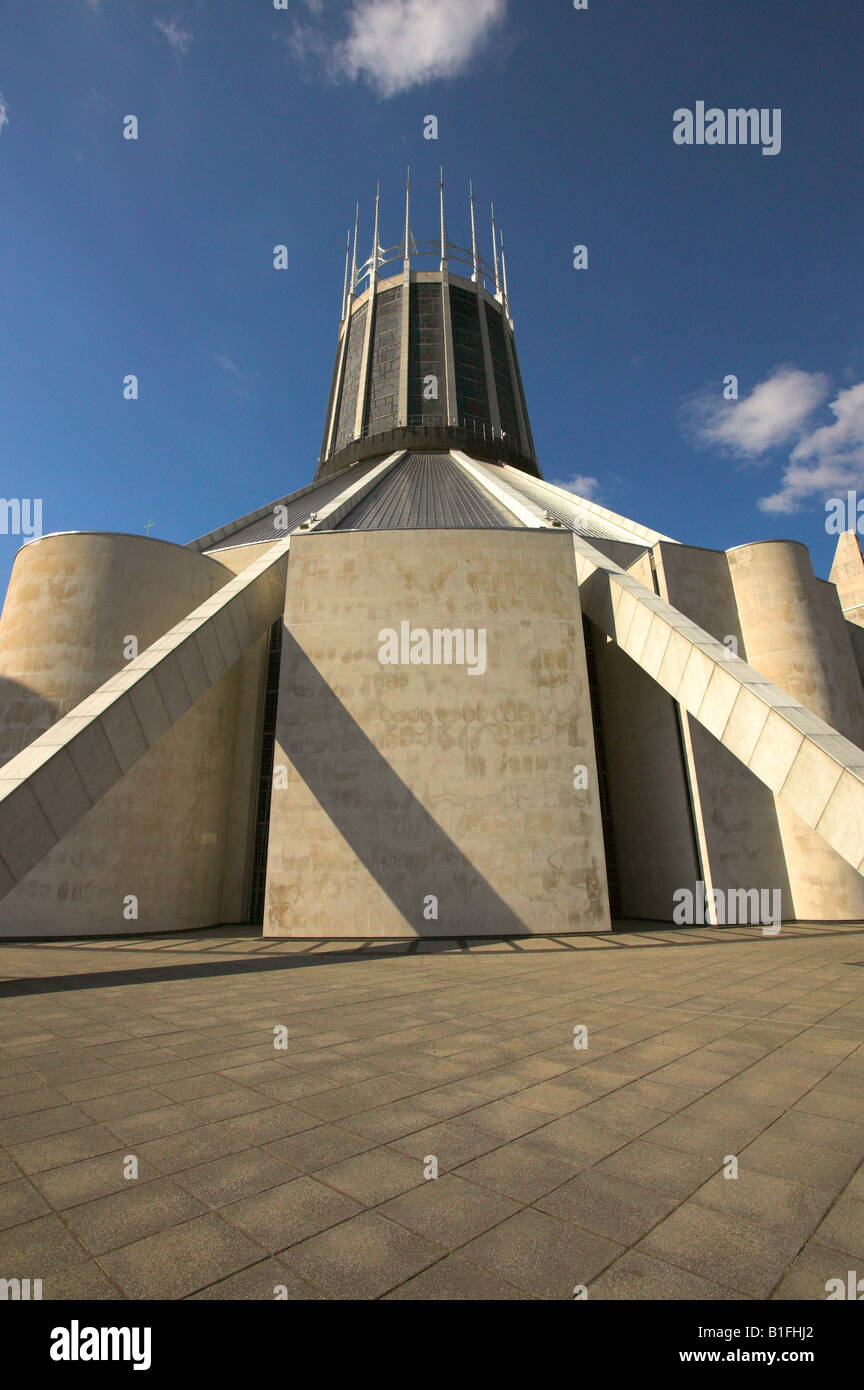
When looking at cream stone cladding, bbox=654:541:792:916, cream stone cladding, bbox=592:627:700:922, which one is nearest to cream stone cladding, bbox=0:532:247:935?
cream stone cladding, bbox=592:627:700:922

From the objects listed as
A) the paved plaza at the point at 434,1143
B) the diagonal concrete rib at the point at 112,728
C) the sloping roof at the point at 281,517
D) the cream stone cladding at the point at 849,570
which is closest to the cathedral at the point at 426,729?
the diagonal concrete rib at the point at 112,728

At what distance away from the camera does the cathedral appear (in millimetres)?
12953

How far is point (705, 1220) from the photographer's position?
297 centimetres

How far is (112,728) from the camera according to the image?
10930mm

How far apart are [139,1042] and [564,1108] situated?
3929 millimetres

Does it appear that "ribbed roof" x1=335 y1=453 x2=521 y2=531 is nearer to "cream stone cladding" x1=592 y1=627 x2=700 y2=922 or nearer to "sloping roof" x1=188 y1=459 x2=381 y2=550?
"sloping roof" x1=188 y1=459 x2=381 y2=550

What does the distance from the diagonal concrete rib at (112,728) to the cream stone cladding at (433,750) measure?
5.46 feet

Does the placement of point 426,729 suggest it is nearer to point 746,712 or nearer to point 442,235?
point 746,712

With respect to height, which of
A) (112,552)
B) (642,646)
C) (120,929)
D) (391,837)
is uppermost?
(112,552)

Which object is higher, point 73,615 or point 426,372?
point 426,372

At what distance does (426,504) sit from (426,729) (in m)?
9.01

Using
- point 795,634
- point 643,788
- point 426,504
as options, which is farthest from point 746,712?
point 426,504
